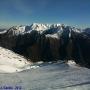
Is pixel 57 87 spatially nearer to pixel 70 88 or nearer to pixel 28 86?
pixel 70 88

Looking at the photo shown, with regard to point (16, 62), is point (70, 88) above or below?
above

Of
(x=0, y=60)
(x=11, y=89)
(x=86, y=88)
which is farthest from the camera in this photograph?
(x=0, y=60)

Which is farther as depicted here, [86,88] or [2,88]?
[2,88]

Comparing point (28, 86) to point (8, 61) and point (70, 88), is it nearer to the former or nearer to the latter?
point (70, 88)

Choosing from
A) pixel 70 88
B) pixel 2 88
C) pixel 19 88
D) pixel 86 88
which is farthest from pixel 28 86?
pixel 86 88

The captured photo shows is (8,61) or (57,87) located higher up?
(57,87)

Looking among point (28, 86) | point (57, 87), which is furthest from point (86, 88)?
point (28, 86)

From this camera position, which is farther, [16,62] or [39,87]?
[16,62]

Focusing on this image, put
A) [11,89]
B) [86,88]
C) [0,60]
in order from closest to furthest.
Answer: [86,88] → [11,89] → [0,60]
